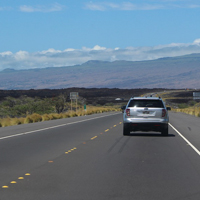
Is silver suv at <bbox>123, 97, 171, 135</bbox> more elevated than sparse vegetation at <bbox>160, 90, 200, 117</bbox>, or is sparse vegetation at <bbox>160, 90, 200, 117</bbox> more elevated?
silver suv at <bbox>123, 97, 171, 135</bbox>

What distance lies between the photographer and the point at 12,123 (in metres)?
33.1

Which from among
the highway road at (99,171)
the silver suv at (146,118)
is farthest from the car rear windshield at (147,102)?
the highway road at (99,171)

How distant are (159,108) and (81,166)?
1019 cm

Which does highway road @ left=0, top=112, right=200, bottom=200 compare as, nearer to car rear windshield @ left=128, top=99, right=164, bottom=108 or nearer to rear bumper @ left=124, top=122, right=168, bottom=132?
rear bumper @ left=124, top=122, right=168, bottom=132

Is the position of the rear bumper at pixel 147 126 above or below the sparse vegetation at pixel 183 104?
above

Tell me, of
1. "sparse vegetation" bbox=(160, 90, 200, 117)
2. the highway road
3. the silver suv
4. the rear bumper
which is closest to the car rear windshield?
the silver suv

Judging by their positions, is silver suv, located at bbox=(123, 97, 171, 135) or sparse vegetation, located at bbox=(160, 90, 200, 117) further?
sparse vegetation, located at bbox=(160, 90, 200, 117)

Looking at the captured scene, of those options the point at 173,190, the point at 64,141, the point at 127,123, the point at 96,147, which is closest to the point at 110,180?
the point at 173,190

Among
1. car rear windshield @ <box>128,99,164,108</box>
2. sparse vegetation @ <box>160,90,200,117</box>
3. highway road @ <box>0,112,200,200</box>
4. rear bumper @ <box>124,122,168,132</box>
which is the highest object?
car rear windshield @ <box>128,99,164,108</box>

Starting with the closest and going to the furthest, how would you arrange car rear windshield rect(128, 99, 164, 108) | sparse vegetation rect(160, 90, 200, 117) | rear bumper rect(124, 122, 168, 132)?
rear bumper rect(124, 122, 168, 132) → car rear windshield rect(128, 99, 164, 108) → sparse vegetation rect(160, 90, 200, 117)

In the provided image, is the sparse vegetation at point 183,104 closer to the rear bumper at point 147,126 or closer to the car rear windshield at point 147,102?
the car rear windshield at point 147,102

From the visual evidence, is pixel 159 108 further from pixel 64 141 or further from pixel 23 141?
pixel 23 141

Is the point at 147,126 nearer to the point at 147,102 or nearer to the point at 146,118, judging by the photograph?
the point at 146,118

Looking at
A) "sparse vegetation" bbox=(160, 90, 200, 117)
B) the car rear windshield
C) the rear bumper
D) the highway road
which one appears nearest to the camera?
the highway road
